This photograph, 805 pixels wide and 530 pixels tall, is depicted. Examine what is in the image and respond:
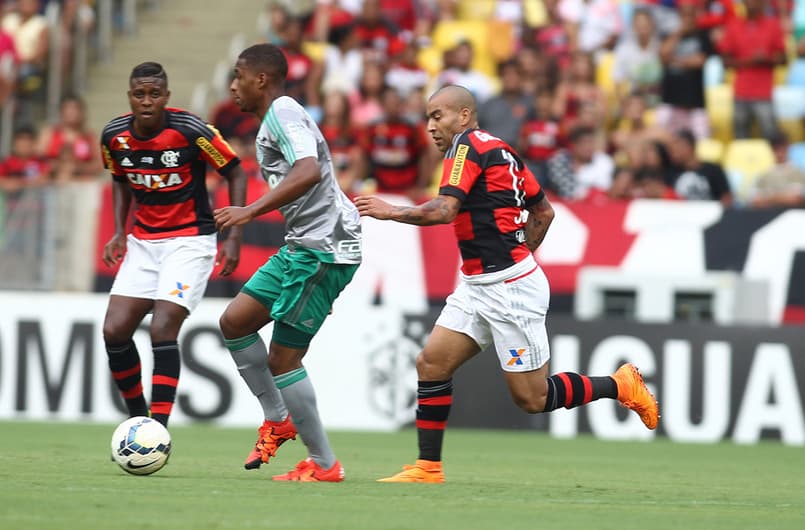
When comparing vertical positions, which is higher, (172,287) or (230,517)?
(172,287)

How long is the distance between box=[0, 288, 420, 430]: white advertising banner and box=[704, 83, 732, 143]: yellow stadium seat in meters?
5.84

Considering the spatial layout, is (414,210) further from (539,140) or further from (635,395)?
(539,140)

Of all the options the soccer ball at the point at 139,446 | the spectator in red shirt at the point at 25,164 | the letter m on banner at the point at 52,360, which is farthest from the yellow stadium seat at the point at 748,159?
the soccer ball at the point at 139,446

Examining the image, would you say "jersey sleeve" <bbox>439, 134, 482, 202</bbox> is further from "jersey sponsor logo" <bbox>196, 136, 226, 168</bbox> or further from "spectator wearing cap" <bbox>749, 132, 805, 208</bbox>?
"spectator wearing cap" <bbox>749, 132, 805, 208</bbox>

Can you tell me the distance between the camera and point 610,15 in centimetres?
1888

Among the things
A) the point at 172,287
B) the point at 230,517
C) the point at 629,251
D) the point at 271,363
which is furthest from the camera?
the point at 629,251

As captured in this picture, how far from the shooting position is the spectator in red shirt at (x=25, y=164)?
1628cm

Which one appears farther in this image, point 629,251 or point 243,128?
point 243,128

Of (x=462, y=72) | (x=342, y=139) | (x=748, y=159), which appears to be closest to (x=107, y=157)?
(x=342, y=139)

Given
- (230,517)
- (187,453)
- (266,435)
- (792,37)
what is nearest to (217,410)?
(187,453)

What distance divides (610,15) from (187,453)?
10665 millimetres

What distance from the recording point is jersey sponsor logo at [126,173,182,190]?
8934mm

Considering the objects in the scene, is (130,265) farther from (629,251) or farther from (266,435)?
(629,251)

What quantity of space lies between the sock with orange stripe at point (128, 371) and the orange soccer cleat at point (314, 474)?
63.2 inches
